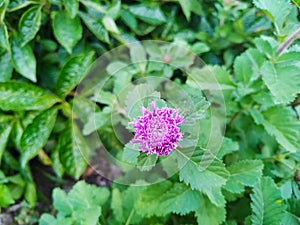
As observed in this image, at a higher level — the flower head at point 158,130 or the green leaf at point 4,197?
the flower head at point 158,130

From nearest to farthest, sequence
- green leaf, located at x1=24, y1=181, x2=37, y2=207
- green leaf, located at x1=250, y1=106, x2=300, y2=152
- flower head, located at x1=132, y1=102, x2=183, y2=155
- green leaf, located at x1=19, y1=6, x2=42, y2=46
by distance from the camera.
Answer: flower head, located at x1=132, y1=102, x2=183, y2=155 → green leaf, located at x1=250, y1=106, x2=300, y2=152 → green leaf, located at x1=19, y1=6, x2=42, y2=46 → green leaf, located at x1=24, y1=181, x2=37, y2=207

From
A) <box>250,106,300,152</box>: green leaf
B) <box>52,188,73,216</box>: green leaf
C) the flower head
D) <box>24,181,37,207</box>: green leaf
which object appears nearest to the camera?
the flower head

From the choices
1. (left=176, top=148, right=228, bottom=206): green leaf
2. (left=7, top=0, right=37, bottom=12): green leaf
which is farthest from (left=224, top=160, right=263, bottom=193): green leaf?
(left=7, top=0, right=37, bottom=12): green leaf

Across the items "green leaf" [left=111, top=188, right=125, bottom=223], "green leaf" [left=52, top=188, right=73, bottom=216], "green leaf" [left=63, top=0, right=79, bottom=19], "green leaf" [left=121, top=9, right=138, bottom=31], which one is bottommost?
"green leaf" [left=52, top=188, right=73, bottom=216]

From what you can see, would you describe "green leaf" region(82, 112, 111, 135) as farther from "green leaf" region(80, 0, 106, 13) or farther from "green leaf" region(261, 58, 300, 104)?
"green leaf" region(261, 58, 300, 104)

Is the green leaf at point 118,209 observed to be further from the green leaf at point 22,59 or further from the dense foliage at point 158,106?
the green leaf at point 22,59

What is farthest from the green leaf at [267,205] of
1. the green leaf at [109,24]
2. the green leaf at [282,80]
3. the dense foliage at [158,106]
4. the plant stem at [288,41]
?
the green leaf at [109,24]

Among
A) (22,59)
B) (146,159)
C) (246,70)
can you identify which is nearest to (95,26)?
(22,59)

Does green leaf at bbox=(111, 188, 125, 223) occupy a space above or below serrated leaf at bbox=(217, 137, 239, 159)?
below

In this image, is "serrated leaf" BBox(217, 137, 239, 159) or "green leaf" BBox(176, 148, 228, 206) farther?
"serrated leaf" BBox(217, 137, 239, 159)
